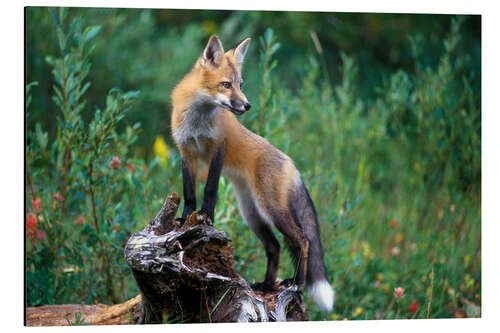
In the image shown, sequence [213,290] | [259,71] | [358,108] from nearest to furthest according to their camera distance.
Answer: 1. [213,290]
2. [259,71]
3. [358,108]

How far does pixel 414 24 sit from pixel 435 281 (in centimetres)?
245

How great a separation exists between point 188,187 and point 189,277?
66 centimetres

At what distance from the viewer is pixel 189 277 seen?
3.53 m

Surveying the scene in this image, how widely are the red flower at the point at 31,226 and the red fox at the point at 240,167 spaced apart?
1.25 meters

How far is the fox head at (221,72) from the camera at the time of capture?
145 inches

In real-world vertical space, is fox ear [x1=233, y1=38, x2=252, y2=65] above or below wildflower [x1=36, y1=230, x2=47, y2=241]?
above

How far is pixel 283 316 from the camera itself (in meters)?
3.96

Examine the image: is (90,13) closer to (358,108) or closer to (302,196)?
(302,196)

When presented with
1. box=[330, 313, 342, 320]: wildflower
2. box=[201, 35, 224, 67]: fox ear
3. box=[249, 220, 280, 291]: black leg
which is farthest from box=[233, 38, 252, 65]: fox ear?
box=[330, 313, 342, 320]: wildflower

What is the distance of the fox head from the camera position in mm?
3694

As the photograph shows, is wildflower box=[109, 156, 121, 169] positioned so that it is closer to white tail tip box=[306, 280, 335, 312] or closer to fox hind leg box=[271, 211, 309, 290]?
fox hind leg box=[271, 211, 309, 290]

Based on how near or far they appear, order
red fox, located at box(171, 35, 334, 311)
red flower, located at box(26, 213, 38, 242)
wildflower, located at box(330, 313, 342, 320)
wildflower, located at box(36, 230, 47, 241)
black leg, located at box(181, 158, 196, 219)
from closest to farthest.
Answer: red fox, located at box(171, 35, 334, 311) < black leg, located at box(181, 158, 196, 219) < red flower, located at box(26, 213, 38, 242) < wildflower, located at box(36, 230, 47, 241) < wildflower, located at box(330, 313, 342, 320)

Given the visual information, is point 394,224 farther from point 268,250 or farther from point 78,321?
point 78,321

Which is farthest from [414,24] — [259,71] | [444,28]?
[259,71]
